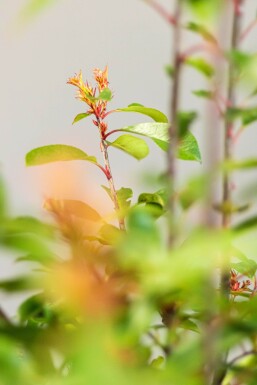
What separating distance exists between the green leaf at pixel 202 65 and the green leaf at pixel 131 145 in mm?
353

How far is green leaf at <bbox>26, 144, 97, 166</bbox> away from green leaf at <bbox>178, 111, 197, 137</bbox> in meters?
0.33

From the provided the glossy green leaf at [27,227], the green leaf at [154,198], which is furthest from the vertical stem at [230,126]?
the green leaf at [154,198]

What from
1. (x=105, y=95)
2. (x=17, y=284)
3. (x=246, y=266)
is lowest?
(x=246, y=266)

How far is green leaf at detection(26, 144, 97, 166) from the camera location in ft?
2.92

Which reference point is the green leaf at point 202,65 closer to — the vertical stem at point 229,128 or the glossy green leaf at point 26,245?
the vertical stem at point 229,128

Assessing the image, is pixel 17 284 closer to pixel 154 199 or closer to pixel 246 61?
pixel 246 61

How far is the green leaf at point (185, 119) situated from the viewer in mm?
585

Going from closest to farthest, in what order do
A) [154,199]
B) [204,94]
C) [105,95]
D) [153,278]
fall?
[153,278] < [204,94] < [105,95] < [154,199]

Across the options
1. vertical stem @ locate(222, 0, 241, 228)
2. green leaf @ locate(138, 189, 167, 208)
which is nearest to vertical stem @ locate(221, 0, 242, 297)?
vertical stem @ locate(222, 0, 241, 228)

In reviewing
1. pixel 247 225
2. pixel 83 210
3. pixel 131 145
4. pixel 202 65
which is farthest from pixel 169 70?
pixel 131 145

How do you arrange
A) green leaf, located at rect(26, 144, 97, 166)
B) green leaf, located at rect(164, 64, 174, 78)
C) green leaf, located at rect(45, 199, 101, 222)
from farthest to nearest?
green leaf, located at rect(26, 144, 97, 166) → green leaf, located at rect(45, 199, 101, 222) → green leaf, located at rect(164, 64, 174, 78)

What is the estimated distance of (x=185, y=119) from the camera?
589 mm

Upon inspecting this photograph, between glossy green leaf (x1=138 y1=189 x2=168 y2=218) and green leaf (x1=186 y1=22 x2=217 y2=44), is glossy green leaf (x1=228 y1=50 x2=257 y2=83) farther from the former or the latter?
glossy green leaf (x1=138 y1=189 x2=168 y2=218)

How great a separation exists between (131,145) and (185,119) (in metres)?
0.40
